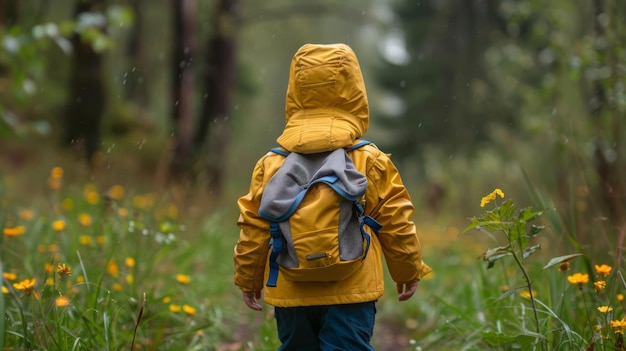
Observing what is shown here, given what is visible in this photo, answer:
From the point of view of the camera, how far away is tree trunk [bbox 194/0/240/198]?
38.8 feet

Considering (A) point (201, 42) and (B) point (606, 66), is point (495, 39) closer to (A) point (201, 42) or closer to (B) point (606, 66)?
(A) point (201, 42)

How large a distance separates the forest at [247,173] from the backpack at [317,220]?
1.57 feet

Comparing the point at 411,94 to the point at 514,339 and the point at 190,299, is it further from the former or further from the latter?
the point at 514,339

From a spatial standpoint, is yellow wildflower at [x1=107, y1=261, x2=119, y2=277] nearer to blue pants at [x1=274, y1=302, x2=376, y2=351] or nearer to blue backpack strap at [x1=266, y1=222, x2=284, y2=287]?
blue pants at [x1=274, y1=302, x2=376, y2=351]

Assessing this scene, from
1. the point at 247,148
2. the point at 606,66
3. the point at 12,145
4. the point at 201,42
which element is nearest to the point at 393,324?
the point at 606,66

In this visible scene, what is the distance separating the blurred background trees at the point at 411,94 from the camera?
5484 mm

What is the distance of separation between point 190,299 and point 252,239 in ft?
5.94

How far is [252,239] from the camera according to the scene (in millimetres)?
2926

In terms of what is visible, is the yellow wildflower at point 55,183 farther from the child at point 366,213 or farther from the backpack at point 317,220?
the backpack at point 317,220

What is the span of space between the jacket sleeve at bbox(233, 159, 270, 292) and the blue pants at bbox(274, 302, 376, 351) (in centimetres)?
20

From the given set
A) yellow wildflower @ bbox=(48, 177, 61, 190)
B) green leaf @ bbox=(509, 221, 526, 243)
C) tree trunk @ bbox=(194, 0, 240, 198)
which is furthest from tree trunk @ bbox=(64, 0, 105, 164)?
green leaf @ bbox=(509, 221, 526, 243)

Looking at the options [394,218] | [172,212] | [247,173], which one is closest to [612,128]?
[394,218]

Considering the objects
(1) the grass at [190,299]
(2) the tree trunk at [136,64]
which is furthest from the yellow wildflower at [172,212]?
(2) the tree trunk at [136,64]

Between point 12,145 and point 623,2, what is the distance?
1096cm
